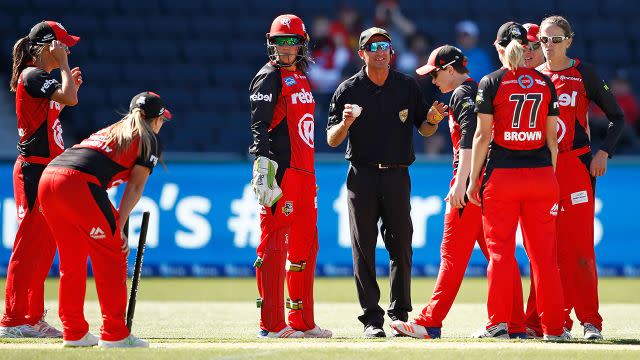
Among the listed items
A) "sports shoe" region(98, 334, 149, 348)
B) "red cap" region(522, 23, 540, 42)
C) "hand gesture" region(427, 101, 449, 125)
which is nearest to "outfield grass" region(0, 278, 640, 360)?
"sports shoe" region(98, 334, 149, 348)

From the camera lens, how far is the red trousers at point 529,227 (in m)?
8.18

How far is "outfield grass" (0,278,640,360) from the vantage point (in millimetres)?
7480

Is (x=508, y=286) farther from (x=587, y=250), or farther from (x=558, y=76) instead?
(x=558, y=76)

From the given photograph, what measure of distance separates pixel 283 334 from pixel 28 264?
6.88ft

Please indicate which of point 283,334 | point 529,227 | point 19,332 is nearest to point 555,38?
point 529,227

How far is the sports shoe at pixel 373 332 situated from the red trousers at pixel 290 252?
0.46 m

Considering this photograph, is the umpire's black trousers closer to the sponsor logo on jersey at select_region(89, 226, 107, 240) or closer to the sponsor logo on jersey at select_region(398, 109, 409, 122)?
the sponsor logo on jersey at select_region(398, 109, 409, 122)

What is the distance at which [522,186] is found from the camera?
8164 mm

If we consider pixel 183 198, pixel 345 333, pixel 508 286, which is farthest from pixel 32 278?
pixel 183 198

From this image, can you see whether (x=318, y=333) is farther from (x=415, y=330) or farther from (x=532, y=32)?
(x=532, y=32)

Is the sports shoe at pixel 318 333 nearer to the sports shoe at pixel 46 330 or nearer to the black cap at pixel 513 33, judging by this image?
the sports shoe at pixel 46 330

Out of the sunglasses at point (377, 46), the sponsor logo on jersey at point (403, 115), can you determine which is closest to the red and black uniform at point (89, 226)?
the sunglasses at point (377, 46)

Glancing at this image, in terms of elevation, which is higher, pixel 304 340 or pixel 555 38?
pixel 555 38

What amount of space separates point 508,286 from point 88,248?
9.96 ft
